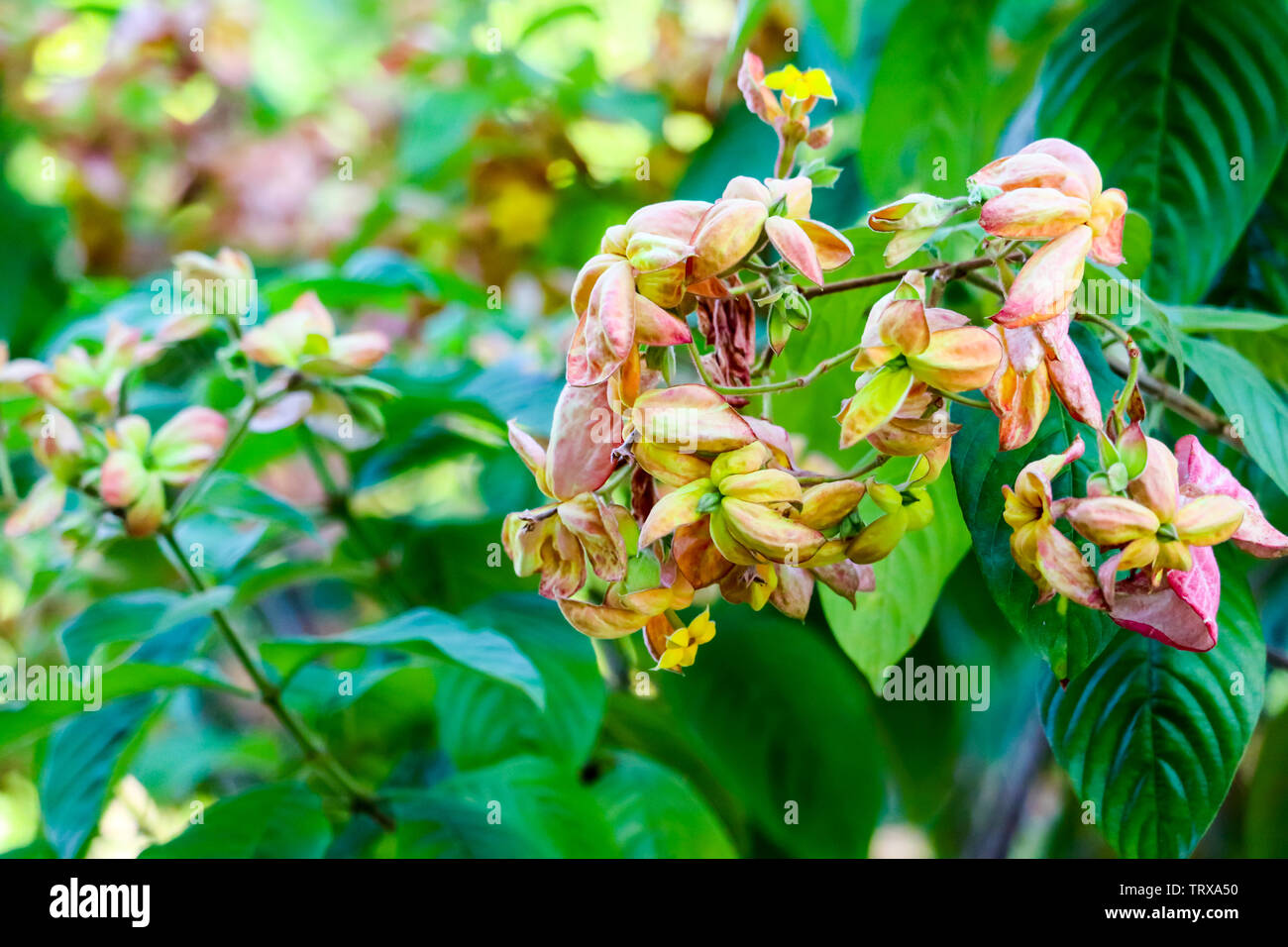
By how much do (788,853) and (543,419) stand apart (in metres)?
0.49

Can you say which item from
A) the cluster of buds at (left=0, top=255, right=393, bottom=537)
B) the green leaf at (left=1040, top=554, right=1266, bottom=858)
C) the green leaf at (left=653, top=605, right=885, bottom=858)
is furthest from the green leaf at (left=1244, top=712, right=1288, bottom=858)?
the cluster of buds at (left=0, top=255, right=393, bottom=537)

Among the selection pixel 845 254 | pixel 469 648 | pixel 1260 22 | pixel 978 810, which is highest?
pixel 1260 22

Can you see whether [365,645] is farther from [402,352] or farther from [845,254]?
[402,352]

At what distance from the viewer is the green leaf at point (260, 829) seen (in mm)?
597

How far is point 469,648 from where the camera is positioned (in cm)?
51

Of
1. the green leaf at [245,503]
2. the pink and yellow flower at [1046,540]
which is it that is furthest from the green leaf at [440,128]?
the pink and yellow flower at [1046,540]

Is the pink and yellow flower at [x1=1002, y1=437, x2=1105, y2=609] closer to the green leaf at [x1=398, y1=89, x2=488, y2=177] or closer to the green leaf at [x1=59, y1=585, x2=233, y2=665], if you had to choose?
the green leaf at [x1=59, y1=585, x2=233, y2=665]

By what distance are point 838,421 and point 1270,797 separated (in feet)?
2.26

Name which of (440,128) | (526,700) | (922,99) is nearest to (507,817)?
(526,700)

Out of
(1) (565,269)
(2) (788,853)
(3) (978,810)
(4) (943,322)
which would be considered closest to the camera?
(4) (943,322)

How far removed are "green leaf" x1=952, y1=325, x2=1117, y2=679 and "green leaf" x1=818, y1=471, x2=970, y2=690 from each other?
75mm

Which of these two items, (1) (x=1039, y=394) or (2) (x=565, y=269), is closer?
(1) (x=1039, y=394)


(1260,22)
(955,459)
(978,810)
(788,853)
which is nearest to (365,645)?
(955,459)
